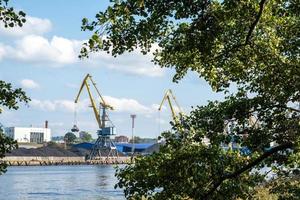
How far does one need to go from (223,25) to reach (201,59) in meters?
0.71

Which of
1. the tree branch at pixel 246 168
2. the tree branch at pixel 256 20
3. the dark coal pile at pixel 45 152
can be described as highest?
the dark coal pile at pixel 45 152

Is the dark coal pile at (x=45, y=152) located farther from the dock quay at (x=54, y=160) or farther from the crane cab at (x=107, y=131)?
the crane cab at (x=107, y=131)

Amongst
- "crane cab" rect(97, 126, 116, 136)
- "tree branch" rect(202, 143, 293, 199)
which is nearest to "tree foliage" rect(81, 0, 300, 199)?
"tree branch" rect(202, 143, 293, 199)

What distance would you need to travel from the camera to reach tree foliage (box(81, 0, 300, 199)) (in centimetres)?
910

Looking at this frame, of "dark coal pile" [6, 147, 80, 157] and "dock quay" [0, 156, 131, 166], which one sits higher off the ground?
"dark coal pile" [6, 147, 80, 157]

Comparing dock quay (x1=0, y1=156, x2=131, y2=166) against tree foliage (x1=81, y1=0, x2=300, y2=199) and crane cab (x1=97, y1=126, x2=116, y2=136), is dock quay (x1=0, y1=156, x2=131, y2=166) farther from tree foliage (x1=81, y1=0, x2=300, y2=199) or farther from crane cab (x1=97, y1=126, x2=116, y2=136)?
tree foliage (x1=81, y1=0, x2=300, y2=199)

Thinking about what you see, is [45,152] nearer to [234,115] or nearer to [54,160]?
[54,160]

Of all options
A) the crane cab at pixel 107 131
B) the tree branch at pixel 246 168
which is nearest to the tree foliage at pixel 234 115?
the tree branch at pixel 246 168

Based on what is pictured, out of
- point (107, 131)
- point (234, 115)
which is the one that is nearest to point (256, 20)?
point (234, 115)

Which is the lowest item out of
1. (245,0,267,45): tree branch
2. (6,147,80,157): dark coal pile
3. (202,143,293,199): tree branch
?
(202,143,293,199): tree branch

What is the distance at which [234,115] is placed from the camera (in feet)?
32.6

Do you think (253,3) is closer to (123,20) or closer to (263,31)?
(263,31)

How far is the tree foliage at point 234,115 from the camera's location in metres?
9.10

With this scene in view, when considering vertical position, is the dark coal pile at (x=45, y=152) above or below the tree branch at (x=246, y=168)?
above
